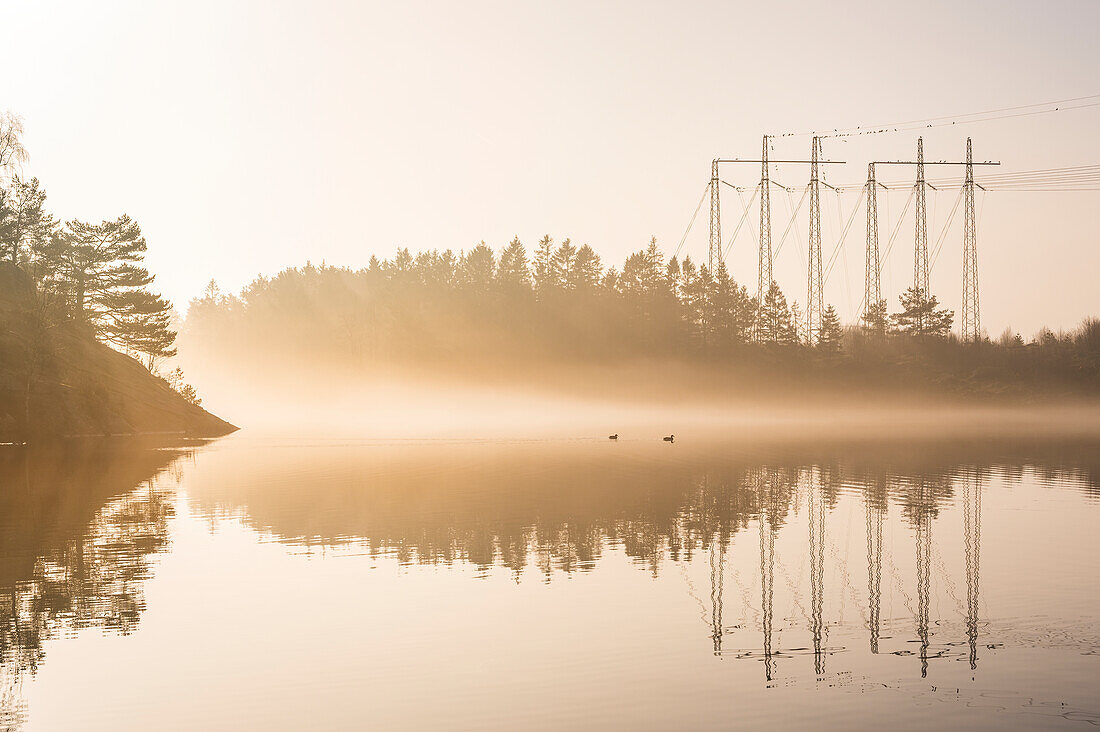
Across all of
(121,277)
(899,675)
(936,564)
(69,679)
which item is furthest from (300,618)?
(121,277)

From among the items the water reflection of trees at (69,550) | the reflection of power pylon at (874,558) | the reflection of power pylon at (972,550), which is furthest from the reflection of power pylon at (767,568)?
the water reflection of trees at (69,550)

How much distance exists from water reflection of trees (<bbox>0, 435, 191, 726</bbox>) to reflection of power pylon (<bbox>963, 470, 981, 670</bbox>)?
20.9m

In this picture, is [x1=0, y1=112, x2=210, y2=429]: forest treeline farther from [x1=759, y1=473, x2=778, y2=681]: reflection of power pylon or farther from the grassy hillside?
[x1=759, y1=473, x2=778, y2=681]: reflection of power pylon

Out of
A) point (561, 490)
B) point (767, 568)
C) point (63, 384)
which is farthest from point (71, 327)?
point (767, 568)

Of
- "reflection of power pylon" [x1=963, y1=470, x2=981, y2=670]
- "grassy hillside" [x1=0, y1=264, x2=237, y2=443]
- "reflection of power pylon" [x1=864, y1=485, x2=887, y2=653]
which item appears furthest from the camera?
"grassy hillside" [x1=0, y1=264, x2=237, y2=443]

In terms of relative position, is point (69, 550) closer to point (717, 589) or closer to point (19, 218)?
point (717, 589)

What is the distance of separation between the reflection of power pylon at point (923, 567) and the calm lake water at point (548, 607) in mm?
156

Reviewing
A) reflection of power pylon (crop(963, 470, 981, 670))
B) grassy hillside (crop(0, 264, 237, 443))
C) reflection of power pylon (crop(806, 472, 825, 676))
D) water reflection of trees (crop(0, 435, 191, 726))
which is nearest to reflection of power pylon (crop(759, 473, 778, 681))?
reflection of power pylon (crop(806, 472, 825, 676))

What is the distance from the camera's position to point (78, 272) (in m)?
125

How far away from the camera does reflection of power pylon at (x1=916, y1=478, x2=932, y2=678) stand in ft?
81.4

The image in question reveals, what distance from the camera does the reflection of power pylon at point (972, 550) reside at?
24781 mm

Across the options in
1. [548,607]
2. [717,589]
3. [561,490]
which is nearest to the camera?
[548,607]

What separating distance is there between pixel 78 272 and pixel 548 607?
115 m

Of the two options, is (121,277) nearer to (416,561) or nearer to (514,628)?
(416,561)
